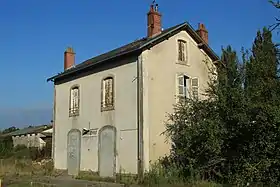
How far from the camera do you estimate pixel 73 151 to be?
Result: 2594 centimetres

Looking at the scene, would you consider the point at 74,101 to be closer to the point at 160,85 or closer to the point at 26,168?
the point at 26,168

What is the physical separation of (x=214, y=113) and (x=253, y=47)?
3357mm

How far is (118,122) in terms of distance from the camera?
883 inches

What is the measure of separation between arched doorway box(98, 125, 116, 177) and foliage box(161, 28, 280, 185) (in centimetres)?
460

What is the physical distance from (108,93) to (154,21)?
5023mm

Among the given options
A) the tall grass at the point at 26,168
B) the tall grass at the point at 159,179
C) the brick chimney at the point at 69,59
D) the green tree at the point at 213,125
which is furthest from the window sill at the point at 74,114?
the green tree at the point at 213,125

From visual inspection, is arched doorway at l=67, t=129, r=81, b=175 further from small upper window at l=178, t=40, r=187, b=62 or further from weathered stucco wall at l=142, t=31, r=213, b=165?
small upper window at l=178, t=40, r=187, b=62

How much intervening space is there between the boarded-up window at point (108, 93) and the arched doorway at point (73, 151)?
10.9 feet

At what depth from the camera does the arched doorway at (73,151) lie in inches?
998

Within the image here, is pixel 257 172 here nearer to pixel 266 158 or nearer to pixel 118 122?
pixel 266 158

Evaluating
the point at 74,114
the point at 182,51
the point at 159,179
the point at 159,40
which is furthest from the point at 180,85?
the point at 74,114

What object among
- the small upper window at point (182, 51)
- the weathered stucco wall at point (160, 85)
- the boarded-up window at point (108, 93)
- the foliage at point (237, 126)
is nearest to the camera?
the foliage at point (237, 126)

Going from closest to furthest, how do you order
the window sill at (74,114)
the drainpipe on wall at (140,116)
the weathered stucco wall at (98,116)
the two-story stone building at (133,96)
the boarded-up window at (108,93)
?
the drainpipe on wall at (140,116) → the two-story stone building at (133,96) → the weathered stucco wall at (98,116) → the boarded-up window at (108,93) → the window sill at (74,114)

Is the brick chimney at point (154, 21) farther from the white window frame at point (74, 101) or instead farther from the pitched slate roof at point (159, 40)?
the white window frame at point (74, 101)
